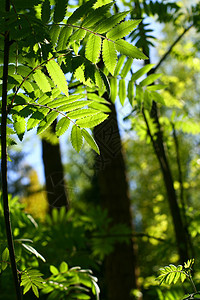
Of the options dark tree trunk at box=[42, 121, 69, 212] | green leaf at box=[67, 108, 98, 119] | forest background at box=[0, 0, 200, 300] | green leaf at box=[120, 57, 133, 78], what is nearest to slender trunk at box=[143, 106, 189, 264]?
forest background at box=[0, 0, 200, 300]

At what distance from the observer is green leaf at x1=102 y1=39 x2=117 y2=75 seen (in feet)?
2.63

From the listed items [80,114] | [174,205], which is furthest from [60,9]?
[174,205]

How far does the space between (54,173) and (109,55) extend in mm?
2069

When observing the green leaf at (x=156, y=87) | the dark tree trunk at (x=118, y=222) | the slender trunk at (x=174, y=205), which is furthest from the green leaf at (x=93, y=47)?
the dark tree trunk at (x=118, y=222)

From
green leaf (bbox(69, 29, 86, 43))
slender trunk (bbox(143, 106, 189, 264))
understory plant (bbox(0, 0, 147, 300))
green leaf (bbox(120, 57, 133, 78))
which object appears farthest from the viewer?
slender trunk (bbox(143, 106, 189, 264))

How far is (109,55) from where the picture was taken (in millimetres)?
805

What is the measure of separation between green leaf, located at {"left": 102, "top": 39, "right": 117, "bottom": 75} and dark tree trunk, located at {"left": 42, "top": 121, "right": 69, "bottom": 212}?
6.03 feet

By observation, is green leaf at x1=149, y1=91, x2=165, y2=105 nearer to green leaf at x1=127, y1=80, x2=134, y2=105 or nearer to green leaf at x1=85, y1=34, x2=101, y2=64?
green leaf at x1=127, y1=80, x2=134, y2=105

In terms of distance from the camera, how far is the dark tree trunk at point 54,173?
102 inches

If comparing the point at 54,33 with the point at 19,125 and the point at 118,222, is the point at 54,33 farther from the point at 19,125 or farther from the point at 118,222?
the point at 118,222

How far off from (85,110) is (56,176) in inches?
78.4

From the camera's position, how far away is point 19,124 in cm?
88

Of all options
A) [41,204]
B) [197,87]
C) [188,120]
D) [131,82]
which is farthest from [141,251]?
[131,82]

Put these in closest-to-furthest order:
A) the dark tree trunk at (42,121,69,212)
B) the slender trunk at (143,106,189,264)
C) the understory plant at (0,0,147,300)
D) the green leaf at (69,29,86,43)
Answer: the understory plant at (0,0,147,300) < the green leaf at (69,29,86,43) < the slender trunk at (143,106,189,264) < the dark tree trunk at (42,121,69,212)
